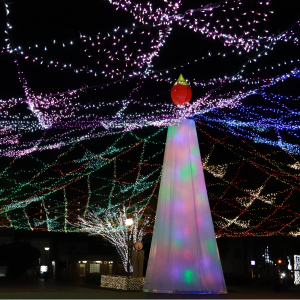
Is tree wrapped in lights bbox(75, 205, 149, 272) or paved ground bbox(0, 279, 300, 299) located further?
tree wrapped in lights bbox(75, 205, 149, 272)

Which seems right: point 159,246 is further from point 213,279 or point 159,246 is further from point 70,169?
point 70,169

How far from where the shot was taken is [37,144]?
1845cm

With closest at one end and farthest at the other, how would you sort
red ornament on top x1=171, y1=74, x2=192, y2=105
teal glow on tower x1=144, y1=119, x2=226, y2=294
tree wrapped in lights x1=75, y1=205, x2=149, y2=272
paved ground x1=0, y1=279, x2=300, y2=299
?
paved ground x1=0, y1=279, x2=300, y2=299 < teal glow on tower x1=144, y1=119, x2=226, y2=294 < red ornament on top x1=171, y1=74, x2=192, y2=105 < tree wrapped in lights x1=75, y1=205, x2=149, y2=272

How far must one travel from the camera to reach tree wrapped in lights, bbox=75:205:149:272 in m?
26.6

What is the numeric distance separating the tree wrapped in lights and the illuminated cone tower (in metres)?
13.2

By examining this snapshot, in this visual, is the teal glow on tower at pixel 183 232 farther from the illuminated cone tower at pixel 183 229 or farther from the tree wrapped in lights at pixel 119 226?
the tree wrapped in lights at pixel 119 226

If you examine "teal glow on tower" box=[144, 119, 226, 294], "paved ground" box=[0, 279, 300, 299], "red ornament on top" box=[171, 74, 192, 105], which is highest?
"red ornament on top" box=[171, 74, 192, 105]

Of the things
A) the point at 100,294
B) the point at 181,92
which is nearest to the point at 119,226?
the point at 100,294

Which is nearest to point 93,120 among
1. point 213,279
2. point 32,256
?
point 213,279

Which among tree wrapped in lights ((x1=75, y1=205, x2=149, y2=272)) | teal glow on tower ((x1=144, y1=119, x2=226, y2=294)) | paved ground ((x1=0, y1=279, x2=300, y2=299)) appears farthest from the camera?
tree wrapped in lights ((x1=75, y1=205, x2=149, y2=272))

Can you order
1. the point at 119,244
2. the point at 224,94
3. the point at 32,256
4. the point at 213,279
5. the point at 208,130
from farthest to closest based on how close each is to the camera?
the point at 32,256, the point at 119,244, the point at 208,130, the point at 224,94, the point at 213,279

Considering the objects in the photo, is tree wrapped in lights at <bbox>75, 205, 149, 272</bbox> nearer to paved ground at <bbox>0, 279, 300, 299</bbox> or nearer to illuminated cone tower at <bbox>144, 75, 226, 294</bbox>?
paved ground at <bbox>0, 279, 300, 299</bbox>

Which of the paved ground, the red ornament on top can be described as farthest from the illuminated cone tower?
the paved ground

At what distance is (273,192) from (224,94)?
427 inches
